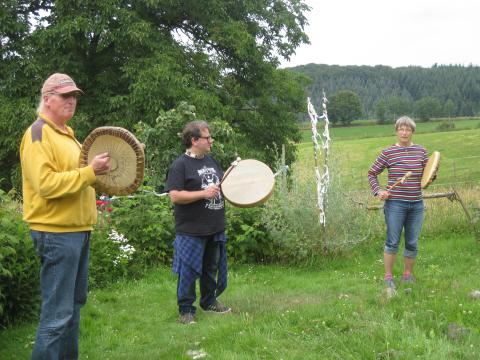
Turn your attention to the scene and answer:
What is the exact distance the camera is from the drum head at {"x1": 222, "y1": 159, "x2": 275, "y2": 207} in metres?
4.68

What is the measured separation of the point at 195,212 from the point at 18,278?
5.73ft

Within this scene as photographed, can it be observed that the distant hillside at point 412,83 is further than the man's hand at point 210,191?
Yes

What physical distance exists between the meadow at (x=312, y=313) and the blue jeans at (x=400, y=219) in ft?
1.68

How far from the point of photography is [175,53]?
15852 millimetres

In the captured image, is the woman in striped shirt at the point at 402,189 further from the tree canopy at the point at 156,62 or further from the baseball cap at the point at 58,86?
the tree canopy at the point at 156,62

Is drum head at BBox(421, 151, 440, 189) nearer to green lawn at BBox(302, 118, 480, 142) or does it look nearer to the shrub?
the shrub

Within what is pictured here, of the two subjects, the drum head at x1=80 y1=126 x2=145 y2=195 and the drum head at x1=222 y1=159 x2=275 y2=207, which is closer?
the drum head at x1=80 y1=126 x2=145 y2=195

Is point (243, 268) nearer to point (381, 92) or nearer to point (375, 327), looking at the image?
point (375, 327)

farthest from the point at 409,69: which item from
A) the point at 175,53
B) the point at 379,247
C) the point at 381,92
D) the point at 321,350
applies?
the point at 321,350

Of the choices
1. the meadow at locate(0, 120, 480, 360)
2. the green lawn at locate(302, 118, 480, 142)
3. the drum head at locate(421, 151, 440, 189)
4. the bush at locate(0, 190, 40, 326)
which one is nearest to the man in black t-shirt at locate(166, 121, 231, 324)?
the meadow at locate(0, 120, 480, 360)

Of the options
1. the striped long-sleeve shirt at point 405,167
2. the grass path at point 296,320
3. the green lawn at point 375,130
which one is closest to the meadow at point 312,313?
the grass path at point 296,320

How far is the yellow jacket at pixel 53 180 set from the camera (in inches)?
118

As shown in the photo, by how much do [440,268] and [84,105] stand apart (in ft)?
40.4

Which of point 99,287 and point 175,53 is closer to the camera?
point 99,287
